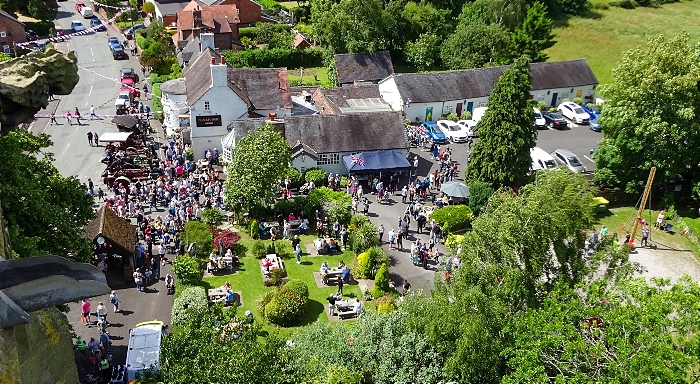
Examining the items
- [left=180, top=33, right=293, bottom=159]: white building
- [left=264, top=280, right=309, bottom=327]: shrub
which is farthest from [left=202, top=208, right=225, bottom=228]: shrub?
[left=180, top=33, right=293, bottom=159]: white building

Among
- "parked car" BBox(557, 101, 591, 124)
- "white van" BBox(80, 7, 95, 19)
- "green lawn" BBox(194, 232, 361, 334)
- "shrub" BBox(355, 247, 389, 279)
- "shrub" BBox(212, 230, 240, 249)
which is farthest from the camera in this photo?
"white van" BBox(80, 7, 95, 19)

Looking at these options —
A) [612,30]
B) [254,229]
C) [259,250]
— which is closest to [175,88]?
[254,229]

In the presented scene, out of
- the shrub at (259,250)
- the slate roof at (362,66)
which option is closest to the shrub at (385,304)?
the shrub at (259,250)

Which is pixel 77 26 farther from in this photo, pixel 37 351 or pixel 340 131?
pixel 37 351

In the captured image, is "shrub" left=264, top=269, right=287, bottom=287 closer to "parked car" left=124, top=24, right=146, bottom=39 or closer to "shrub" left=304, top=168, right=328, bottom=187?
"shrub" left=304, top=168, right=328, bottom=187

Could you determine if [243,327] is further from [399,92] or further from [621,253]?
[399,92]

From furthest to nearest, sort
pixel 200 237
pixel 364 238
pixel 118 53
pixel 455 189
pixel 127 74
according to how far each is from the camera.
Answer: pixel 118 53 → pixel 127 74 → pixel 455 189 → pixel 364 238 → pixel 200 237

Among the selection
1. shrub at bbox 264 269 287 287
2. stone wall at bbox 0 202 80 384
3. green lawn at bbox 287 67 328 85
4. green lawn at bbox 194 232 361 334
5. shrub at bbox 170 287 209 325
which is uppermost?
stone wall at bbox 0 202 80 384
